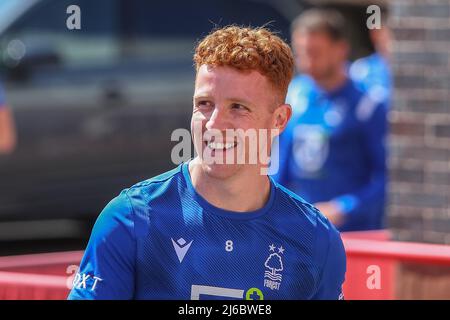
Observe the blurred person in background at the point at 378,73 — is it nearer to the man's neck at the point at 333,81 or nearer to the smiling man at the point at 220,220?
the man's neck at the point at 333,81

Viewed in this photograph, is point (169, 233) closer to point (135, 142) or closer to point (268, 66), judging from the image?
point (268, 66)

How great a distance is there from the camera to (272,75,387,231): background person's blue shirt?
6.77 meters

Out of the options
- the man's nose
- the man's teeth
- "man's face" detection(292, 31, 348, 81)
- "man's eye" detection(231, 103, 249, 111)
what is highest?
"man's face" detection(292, 31, 348, 81)

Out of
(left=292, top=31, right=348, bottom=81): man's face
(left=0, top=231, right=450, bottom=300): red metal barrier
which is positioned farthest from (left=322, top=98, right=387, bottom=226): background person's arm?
(left=0, top=231, right=450, bottom=300): red metal barrier

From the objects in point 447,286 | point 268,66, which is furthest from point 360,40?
point 268,66

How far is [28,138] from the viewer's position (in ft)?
30.5

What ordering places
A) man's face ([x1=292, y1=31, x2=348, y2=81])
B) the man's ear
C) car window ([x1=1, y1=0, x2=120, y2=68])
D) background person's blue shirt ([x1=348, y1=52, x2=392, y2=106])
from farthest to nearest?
car window ([x1=1, y1=0, x2=120, y2=68]), man's face ([x1=292, y1=31, x2=348, y2=81]), background person's blue shirt ([x1=348, y1=52, x2=392, y2=106]), the man's ear

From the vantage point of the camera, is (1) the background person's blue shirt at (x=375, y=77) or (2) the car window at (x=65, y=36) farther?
(2) the car window at (x=65, y=36)

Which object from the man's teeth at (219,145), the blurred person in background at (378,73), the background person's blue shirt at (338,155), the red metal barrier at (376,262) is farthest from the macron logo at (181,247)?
the background person's blue shirt at (338,155)

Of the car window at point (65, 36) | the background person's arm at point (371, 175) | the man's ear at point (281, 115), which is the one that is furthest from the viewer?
the car window at point (65, 36)

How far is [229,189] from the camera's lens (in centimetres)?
326

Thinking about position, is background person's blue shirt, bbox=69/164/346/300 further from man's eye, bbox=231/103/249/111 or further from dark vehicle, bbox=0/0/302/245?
dark vehicle, bbox=0/0/302/245

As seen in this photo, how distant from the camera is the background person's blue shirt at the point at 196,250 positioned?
3127 millimetres

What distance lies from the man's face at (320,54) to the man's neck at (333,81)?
0.02 m
